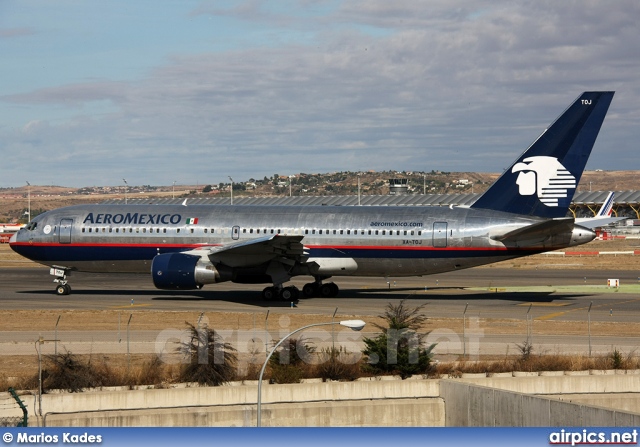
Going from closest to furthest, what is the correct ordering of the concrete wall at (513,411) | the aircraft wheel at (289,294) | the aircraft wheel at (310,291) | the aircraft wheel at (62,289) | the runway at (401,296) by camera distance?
the concrete wall at (513,411) < the runway at (401,296) < the aircraft wheel at (289,294) < the aircraft wheel at (310,291) < the aircraft wheel at (62,289)

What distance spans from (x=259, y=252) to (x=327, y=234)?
433 centimetres

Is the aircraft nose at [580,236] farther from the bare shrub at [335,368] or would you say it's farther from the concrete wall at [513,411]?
the bare shrub at [335,368]

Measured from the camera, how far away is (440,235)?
1902 inches

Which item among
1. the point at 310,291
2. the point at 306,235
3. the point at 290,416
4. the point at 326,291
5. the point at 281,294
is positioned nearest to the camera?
the point at 290,416

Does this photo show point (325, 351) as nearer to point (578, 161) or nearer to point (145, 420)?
point (145, 420)

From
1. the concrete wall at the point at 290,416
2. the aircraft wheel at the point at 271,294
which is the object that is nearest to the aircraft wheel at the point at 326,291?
the aircraft wheel at the point at 271,294

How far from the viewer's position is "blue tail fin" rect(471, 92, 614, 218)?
4731 cm

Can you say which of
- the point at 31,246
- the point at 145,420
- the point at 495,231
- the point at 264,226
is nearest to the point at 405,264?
the point at 495,231

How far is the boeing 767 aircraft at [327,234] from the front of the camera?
4709 centimetres

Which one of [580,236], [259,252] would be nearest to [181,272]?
[259,252]

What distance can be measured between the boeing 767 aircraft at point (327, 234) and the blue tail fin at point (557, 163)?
5cm

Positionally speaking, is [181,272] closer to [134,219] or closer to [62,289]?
[134,219]

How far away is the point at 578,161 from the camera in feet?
156

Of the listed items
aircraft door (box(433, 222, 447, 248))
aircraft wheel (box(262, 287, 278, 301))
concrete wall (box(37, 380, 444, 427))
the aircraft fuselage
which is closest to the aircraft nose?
the aircraft fuselage
